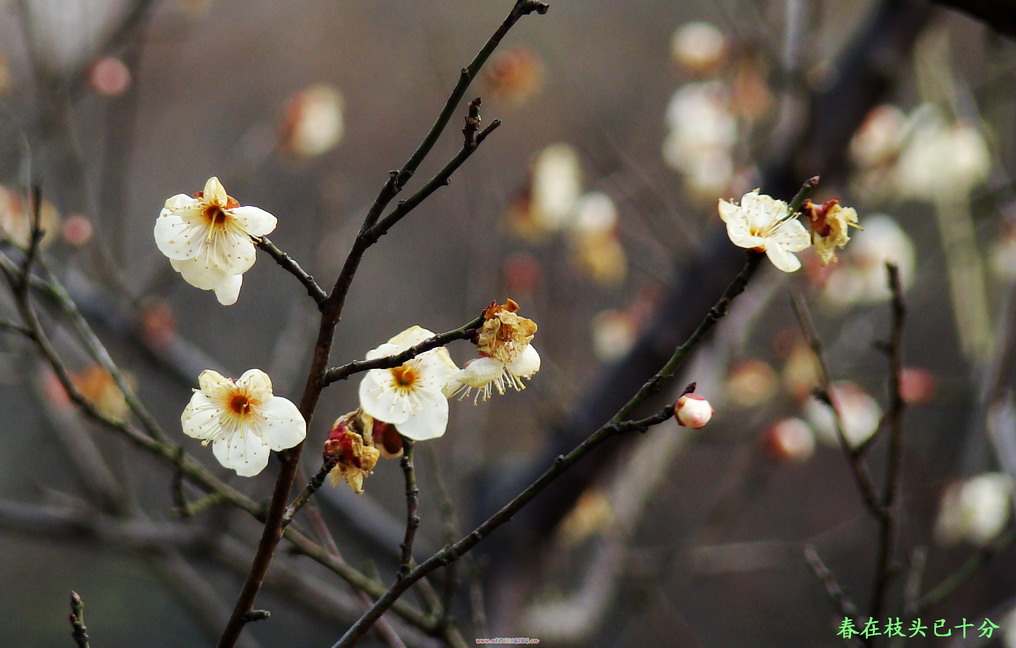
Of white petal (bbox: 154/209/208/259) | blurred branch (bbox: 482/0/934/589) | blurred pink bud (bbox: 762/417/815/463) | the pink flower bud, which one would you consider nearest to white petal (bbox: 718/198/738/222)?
the pink flower bud

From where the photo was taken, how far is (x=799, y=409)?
169 centimetres

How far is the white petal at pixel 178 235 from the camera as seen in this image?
49cm

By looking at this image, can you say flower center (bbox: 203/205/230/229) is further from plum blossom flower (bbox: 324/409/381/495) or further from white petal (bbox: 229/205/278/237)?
plum blossom flower (bbox: 324/409/381/495)

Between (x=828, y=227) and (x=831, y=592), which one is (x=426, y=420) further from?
(x=831, y=592)

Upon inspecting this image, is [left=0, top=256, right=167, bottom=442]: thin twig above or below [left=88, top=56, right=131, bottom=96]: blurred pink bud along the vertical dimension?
below

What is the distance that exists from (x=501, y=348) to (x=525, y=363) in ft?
0.08

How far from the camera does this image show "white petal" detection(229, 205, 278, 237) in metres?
0.47

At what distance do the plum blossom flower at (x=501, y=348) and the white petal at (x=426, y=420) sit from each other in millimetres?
20

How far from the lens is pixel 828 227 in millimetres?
509

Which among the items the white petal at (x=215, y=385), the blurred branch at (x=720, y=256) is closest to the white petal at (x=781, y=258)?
the white petal at (x=215, y=385)

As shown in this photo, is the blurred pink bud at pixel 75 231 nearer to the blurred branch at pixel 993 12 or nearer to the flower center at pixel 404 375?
the flower center at pixel 404 375

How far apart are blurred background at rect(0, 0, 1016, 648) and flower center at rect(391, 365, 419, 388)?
261 millimetres

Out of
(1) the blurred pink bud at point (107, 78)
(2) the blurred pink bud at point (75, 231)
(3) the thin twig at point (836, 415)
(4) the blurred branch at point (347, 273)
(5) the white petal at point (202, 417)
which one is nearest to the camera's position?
(4) the blurred branch at point (347, 273)

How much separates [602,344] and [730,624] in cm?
142
